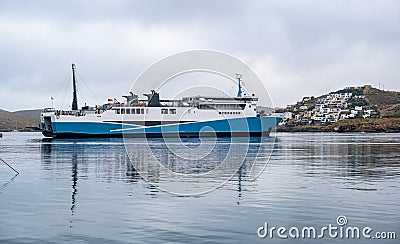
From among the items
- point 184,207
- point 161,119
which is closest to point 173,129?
point 161,119

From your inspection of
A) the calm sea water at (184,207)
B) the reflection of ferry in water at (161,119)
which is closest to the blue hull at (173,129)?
the reflection of ferry in water at (161,119)

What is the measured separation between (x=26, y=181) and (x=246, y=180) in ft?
27.8

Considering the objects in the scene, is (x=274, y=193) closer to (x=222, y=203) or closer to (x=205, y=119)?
(x=222, y=203)

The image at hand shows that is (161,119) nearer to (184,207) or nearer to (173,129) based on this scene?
(173,129)

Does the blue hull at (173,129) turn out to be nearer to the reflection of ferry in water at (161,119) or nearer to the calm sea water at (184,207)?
the reflection of ferry in water at (161,119)

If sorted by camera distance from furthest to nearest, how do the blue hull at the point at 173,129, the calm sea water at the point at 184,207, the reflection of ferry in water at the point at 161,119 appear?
the reflection of ferry in water at the point at 161,119 < the blue hull at the point at 173,129 < the calm sea water at the point at 184,207

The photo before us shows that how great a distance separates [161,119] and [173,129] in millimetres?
2556

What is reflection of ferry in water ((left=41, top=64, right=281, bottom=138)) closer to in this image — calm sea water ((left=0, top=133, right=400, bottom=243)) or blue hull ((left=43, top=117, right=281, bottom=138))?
blue hull ((left=43, top=117, right=281, bottom=138))

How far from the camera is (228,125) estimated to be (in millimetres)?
88688

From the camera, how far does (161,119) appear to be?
86875 mm

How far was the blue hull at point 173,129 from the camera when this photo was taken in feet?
267

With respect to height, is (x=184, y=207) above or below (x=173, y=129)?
below

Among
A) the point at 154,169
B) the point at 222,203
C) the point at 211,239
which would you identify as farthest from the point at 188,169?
the point at 211,239

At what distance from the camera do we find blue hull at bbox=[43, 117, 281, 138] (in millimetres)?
81438
